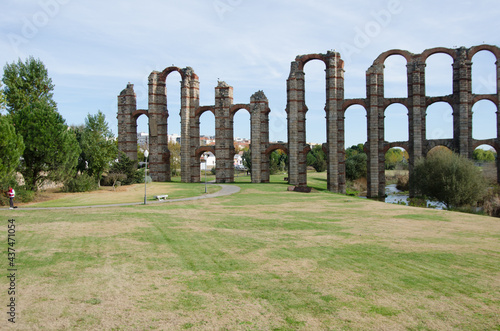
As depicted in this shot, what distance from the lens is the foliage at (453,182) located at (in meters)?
31.8

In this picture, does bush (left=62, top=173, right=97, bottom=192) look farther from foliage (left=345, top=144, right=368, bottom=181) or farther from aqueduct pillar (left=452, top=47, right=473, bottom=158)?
aqueduct pillar (left=452, top=47, right=473, bottom=158)

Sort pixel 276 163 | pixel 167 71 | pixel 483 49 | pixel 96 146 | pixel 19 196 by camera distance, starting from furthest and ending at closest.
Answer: pixel 276 163 → pixel 167 71 → pixel 483 49 → pixel 96 146 → pixel 19 196

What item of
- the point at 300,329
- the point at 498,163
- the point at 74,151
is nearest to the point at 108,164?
the point at 74,151

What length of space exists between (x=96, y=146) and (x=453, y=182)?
3268 centimetres

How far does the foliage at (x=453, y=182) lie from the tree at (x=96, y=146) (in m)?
30.6

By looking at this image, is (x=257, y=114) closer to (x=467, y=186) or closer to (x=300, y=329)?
(x=467, y=186)

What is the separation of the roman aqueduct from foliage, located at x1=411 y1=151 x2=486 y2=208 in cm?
868

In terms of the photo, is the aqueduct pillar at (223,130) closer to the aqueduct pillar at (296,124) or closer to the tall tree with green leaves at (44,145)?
the aqueduct pillar at (296,124)

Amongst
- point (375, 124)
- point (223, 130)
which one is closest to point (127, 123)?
point (223, 130)

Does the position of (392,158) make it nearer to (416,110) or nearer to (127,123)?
(416,110)

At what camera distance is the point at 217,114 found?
4822 centimetres

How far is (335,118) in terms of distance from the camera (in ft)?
146

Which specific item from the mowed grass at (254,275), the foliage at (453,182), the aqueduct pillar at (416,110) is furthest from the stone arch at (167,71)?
the mowed grass at (254,275)

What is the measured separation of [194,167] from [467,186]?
101 ft
